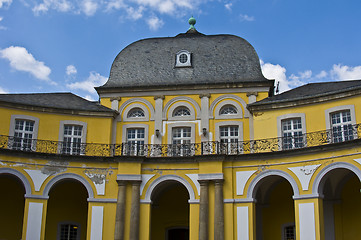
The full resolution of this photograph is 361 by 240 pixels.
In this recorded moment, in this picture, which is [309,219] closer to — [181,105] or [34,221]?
[181,105]

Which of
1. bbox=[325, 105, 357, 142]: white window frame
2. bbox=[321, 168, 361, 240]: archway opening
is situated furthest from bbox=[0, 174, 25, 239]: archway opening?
bbox=[325, 105, 357, 142]: white window frame

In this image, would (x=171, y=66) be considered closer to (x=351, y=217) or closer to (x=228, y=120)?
(x=228, y=120)

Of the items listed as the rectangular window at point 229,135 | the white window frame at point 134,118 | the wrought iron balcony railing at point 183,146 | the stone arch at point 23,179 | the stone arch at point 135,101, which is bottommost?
the stone arch at point 23,179

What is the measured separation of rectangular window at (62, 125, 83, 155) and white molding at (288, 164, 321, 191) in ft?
40.4

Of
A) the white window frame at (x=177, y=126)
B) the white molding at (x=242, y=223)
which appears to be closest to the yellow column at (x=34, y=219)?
the white window frame at (x=177, y=126)

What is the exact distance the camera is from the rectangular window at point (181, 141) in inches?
1131

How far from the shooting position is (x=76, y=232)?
96.2ft

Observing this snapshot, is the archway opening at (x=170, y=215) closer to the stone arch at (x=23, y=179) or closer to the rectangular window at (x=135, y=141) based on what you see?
the rectangular window at (x=135, y=141)

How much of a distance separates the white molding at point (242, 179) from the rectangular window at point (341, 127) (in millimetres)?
4623

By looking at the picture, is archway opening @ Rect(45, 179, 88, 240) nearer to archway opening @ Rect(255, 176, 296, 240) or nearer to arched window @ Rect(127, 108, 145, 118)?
arched window @ Rect(127, 108, 145, 118)

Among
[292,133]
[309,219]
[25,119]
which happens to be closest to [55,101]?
[25,119]

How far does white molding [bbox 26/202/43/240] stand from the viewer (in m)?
25.4

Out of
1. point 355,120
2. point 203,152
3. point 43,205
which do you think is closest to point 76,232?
point 43,205

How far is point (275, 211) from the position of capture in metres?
28.4
